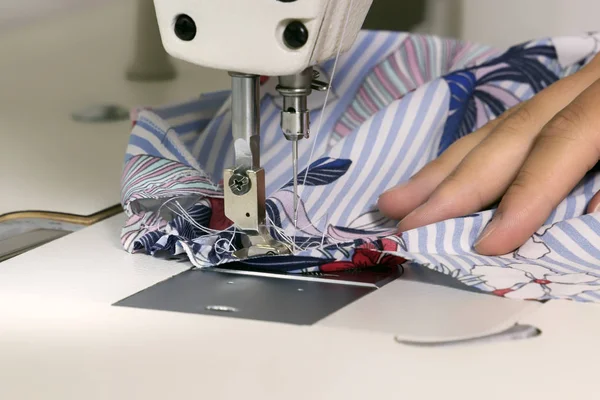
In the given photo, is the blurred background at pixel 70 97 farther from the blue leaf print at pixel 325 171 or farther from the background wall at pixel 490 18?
the background wall at pixel 490 18

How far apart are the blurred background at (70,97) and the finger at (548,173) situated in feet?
1.74

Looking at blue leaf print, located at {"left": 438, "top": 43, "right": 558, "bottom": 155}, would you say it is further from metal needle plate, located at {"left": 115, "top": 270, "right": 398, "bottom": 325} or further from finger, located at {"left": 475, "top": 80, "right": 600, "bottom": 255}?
metal needle plate, located at {"left": 115, "top": 270, "right": 398, "bottom": 325}

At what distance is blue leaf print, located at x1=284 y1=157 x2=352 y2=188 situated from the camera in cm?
128

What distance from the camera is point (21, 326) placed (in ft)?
3.08

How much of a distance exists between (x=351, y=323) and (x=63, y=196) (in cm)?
57

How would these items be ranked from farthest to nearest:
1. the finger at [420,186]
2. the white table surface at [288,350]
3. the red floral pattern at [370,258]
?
the finger at [420,186], the red floral pattern at [370,258], the white table surface at [288,350]

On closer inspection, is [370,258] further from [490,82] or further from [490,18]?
[490,18]

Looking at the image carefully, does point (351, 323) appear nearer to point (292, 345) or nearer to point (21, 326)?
point (292, 345)

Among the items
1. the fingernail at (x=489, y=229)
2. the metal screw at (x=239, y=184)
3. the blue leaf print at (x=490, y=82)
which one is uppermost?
the blue leaf print at (x=490, y=82)

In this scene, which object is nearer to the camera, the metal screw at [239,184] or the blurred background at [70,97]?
the metal screw at [239,184]

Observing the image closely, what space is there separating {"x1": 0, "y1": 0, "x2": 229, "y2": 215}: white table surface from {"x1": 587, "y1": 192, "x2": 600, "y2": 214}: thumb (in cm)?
62

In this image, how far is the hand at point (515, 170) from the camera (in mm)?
1100

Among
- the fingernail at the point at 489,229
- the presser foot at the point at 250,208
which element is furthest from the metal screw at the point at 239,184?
the fingernail at the point at 489,229

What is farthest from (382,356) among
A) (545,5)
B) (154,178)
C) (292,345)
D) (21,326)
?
(545,5)
